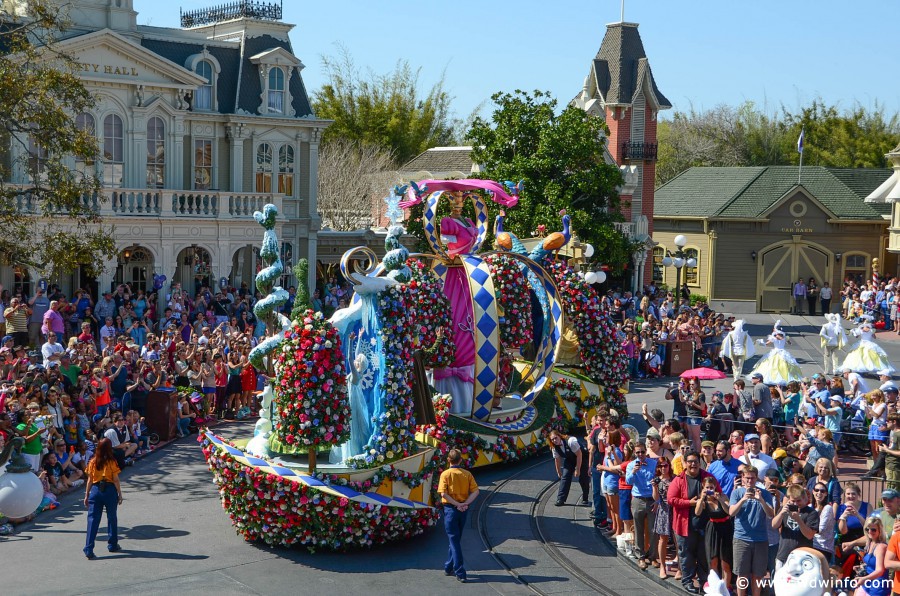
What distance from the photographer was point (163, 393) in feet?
59.4

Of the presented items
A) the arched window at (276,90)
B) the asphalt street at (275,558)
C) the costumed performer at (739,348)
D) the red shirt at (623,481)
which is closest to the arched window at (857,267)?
the costumed performer at (739,348)

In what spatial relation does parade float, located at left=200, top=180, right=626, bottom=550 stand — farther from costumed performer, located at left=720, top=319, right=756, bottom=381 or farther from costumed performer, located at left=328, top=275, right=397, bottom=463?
costumed performer, located at left=720, top=319, right=756, bottom=381

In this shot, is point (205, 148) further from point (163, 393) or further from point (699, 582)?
point (699, 582)

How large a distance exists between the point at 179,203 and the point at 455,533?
19.2m

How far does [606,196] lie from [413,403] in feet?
69.0

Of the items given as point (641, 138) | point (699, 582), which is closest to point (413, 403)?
point (699, 582)

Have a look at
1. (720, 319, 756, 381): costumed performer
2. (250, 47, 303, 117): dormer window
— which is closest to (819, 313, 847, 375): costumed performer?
(720, 319, 756, 381): costumed performer

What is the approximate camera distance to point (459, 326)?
1722 centimetres

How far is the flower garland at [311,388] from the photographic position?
12281mm

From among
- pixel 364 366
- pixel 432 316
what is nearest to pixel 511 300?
pixel 432 316

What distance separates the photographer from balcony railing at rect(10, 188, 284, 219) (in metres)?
27.6

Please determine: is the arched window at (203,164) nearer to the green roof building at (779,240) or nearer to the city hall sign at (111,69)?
the city hall sign at (111,69)

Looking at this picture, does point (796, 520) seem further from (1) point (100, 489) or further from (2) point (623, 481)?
(1) point (100, 489)

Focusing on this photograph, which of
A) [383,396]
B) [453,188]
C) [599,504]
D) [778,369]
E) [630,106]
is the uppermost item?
[630,106]
